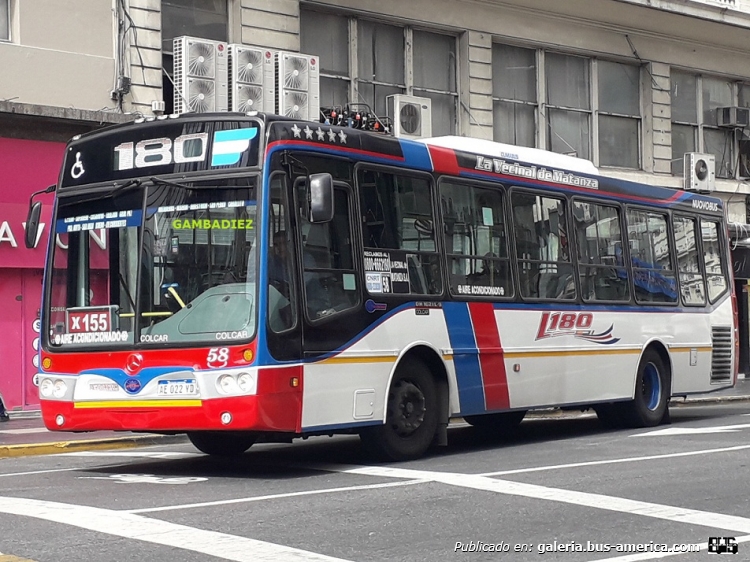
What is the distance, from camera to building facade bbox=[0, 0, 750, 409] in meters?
18.8

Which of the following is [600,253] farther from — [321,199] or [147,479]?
[147,479]

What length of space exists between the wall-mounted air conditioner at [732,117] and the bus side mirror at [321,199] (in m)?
21.4

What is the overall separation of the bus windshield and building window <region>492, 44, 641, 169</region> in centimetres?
1548

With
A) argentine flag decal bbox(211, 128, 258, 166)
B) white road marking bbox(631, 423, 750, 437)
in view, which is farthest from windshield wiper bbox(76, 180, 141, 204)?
white road marking bbox(631, 423, 750, 437)

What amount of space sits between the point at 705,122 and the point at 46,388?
21.9 metres

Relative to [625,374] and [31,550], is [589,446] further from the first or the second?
[31,550]

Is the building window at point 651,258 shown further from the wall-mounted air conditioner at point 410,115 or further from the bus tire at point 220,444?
the wall-mounted air conditioner at point 410,115

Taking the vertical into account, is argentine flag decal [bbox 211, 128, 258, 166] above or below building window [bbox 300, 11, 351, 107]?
below

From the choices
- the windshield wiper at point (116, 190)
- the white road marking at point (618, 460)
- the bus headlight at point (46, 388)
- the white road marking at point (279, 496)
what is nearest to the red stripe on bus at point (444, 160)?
the windshield wiper at point (116, 190)

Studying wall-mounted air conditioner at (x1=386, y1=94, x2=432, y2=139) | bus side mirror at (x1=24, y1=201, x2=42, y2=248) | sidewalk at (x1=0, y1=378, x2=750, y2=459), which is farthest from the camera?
wall-mounted air conditioner at (x1=386, y1=94, x2=432, y2=139)

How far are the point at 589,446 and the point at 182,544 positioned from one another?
6.82 m

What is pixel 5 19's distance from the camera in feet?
61.1

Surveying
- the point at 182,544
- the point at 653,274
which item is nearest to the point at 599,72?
the point at 653,274

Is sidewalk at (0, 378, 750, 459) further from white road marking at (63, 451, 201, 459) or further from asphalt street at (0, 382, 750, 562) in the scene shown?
asphalt street at (0, 382, 750, 562)
